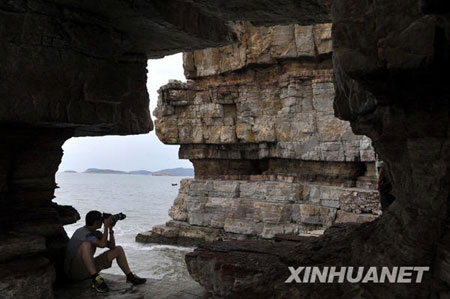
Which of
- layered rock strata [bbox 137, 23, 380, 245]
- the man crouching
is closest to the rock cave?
the man crouching

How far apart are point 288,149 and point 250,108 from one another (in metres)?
3.74

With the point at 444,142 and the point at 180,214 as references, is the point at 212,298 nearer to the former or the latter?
the point at 444,142

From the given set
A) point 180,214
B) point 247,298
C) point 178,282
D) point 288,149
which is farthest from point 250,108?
point 247,298

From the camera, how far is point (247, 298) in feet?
12.9

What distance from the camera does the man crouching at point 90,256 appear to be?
573 centimetres

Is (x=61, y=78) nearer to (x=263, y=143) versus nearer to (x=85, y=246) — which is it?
(x=85, y=246)

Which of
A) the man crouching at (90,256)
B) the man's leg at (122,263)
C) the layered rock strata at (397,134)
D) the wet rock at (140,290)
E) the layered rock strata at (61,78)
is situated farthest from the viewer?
the man's leg at (122,263)

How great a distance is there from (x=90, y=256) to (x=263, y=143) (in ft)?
58.6

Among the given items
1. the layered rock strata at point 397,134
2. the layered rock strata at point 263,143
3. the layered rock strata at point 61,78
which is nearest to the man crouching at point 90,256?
the layered rock strata at point 61,78

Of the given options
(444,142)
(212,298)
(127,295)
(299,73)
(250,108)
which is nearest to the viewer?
(444,142)

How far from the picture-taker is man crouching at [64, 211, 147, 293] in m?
5.73

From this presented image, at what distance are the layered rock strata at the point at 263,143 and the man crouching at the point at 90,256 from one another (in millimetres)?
13126

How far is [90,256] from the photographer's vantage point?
5.78 metres

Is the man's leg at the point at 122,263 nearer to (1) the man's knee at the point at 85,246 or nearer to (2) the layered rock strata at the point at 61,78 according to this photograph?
(1) the man's knee at the point at 85,246
